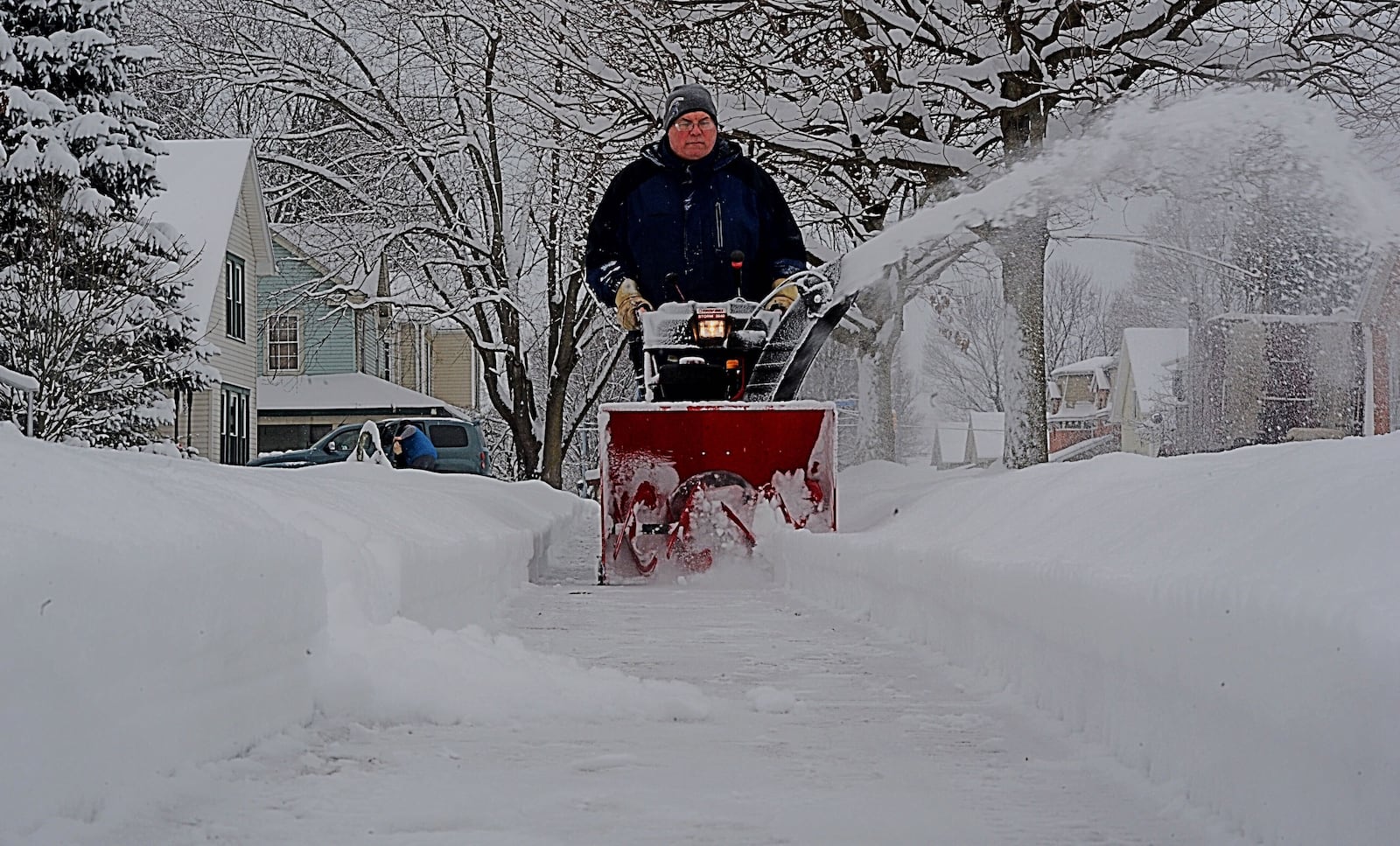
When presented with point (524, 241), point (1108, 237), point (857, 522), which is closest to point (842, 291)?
point (857, 522)

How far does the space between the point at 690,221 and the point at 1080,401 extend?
166 feet

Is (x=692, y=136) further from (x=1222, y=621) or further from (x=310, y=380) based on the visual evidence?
(x=310, y=380)

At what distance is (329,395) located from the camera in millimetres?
37594

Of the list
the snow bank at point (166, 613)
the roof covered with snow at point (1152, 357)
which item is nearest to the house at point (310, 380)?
the roof covered with snow at point (1152, 357)

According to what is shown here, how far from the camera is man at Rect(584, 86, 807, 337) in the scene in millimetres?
9781

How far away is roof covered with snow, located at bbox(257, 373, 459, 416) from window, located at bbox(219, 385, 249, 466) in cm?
477

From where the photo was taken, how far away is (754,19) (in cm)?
1530

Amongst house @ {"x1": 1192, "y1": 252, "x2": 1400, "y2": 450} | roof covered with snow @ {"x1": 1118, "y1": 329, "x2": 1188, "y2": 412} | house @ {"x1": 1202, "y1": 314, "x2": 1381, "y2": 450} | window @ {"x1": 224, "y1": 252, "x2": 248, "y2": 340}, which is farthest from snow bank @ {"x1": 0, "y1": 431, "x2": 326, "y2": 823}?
roof covered with snow @ {"x1": 1118, "y1": 329, "x2": 1188, "y2": 412}

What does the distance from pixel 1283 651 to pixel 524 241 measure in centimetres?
2539

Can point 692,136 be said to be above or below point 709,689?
above

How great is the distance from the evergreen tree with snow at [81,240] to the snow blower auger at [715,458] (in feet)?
30.1

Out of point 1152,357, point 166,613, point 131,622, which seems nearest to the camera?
point 131,622

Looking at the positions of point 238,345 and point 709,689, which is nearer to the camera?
point 709,689

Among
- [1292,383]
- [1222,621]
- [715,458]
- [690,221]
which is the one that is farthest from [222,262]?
[1222,621]
